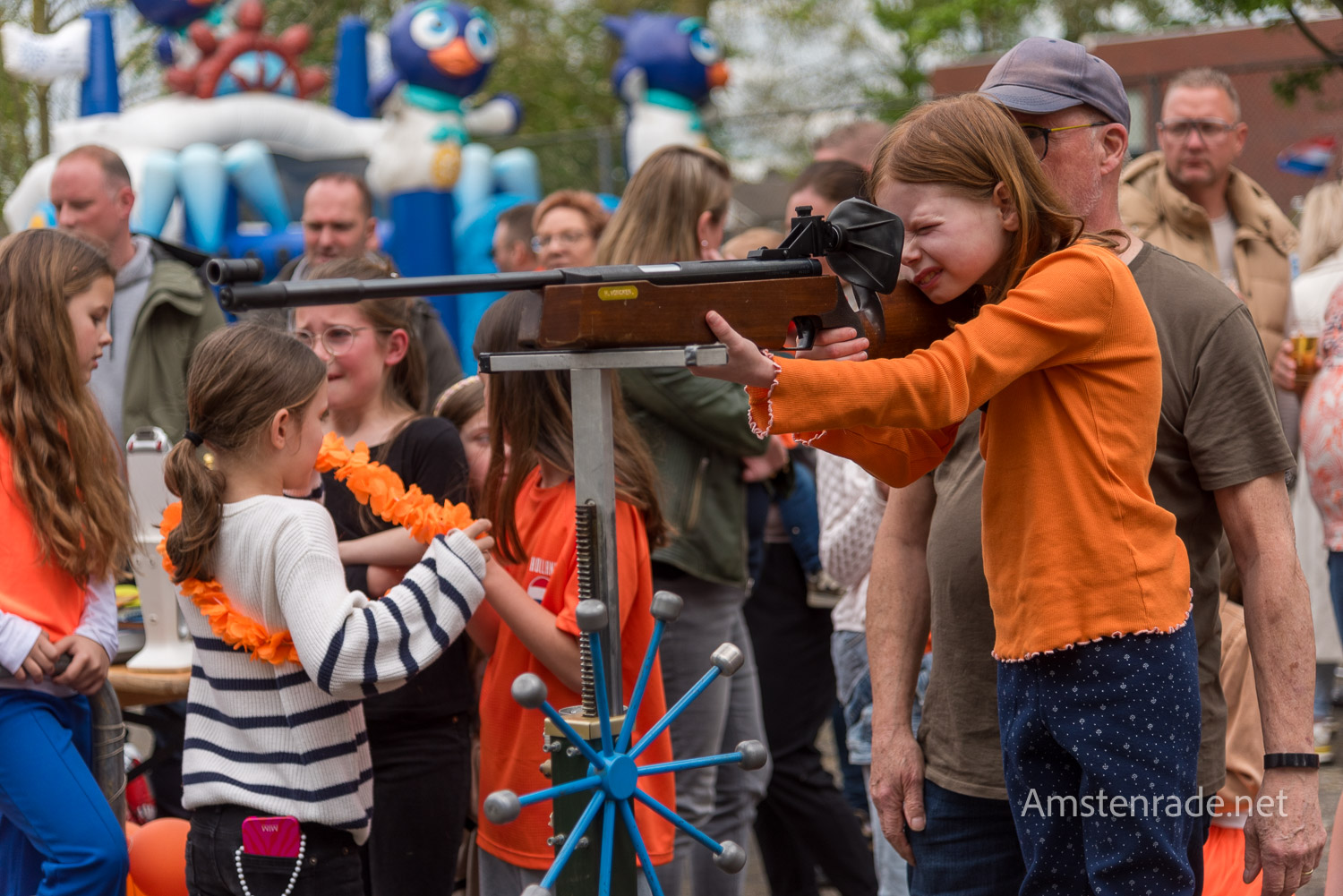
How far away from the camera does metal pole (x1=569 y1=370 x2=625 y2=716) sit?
158cm

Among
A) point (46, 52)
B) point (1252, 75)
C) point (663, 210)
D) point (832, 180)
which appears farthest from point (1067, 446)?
point (1252, 75)

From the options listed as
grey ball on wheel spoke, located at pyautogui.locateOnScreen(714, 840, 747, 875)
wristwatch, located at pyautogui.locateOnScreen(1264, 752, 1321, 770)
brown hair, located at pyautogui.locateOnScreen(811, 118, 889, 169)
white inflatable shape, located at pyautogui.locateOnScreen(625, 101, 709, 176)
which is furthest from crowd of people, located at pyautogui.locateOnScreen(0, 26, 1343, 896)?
white inflatable shape, located at pyautogui.locateOnScreen(625, 101, 709, 176)

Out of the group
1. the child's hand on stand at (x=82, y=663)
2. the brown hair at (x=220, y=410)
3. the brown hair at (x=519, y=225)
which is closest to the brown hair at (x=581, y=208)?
the brown hair at (x=519, y=225)

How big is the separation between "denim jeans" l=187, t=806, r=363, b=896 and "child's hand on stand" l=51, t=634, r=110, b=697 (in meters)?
0.49

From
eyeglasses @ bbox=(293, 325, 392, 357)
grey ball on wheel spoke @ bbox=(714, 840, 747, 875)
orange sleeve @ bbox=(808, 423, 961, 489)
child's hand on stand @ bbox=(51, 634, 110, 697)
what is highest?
eyeglasses @ bbox=(293, 325, 392, 357)

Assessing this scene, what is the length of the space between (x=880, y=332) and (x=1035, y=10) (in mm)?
28184

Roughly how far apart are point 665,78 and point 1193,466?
347 inches

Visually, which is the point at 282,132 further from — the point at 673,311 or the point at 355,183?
the point at 673,311

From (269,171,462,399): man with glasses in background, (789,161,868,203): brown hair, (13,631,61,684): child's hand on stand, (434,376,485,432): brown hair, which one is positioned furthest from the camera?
(269,171,462,399): man with glasses in background

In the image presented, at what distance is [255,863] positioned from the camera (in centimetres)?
241

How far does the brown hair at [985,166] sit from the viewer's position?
1.74m

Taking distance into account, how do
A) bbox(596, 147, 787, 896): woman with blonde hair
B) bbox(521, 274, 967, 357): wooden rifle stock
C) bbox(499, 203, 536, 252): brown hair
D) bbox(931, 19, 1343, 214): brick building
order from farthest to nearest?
bbox(931, 19, 1343, 214): brick building
bbox(499, 203, 536, 252): brown hair
bbox(596, 147, 787, 896): woman with blonde hair
bbox(521, 274, 967, 357): wooden rifle stock

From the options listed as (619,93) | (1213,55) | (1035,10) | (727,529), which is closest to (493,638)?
(727,529)

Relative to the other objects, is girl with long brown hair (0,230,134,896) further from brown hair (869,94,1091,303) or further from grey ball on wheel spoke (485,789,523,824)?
brown hair (869,94,1091,303)
